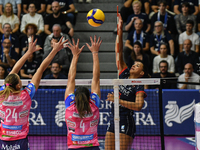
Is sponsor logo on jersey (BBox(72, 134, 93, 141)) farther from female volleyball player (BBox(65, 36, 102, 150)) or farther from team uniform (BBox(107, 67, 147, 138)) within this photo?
team uniform (BBox(107, 67, 147, 138))

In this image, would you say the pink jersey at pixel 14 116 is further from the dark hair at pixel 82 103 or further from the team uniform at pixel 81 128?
the dark hair at pixel 82 103

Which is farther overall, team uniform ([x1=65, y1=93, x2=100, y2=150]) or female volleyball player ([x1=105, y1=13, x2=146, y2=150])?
female volleyball player ([x1=105, y1=13, x2=146, y2=150])

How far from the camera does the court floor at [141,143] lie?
304 inches

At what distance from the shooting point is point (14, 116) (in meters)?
4.27

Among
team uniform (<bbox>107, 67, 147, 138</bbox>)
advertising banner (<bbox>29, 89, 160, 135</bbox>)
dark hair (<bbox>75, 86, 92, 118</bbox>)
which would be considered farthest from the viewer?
advertising banner (<bbox>29, 89, 160, 135</bbox>)

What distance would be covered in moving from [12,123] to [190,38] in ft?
26.3

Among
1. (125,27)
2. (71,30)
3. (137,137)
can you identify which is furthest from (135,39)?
(137,137)

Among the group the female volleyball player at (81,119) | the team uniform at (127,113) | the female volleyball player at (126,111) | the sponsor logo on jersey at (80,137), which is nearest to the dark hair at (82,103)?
the female volleyball player at (81,119)

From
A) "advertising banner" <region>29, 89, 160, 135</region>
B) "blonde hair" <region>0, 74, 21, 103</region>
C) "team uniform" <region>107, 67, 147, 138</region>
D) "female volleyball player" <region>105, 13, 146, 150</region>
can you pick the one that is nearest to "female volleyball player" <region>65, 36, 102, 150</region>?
"blonde hair" <region>0, 74, 21, 103</region>

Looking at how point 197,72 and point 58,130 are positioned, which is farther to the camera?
point 197,72

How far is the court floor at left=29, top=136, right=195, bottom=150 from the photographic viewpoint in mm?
7723

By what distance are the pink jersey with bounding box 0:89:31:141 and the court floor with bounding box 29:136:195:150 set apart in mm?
3362

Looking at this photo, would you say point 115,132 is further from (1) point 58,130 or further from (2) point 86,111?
(1) point 58,130

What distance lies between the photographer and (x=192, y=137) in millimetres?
8703
